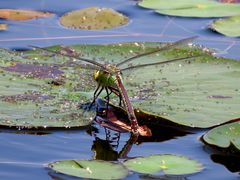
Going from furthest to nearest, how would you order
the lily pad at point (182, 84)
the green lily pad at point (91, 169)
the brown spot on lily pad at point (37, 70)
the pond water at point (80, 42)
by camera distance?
the brown spot on lily pad at point (37, 70) < the lily pad at point (182, 84) < the pond water at point (80, 42) < the green lily pad at point (91, 169)

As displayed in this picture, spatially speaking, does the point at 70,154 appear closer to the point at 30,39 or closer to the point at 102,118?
the point at 102,118

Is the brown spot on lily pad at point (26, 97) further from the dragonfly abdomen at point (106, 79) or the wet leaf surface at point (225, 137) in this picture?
the wet leaf surface at point (225, 137)

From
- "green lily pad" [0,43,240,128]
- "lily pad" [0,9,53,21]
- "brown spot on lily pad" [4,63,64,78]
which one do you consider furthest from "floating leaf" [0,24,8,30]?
"brown spot on lily pad" [4,63,64,78]

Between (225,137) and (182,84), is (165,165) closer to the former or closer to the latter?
(225,137)

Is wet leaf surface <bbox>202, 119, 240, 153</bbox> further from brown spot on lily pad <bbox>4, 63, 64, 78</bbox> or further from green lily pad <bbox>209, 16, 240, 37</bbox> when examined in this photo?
green lily pad <bbox>209, 16, 240, 37</bbox>

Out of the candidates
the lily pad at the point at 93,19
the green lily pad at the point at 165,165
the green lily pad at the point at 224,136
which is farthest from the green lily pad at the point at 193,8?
the green lily pad at the point at 165,165

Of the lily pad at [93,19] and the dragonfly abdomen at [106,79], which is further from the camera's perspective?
the lily pad at [93,19]

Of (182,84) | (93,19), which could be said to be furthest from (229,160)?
(93,19)
